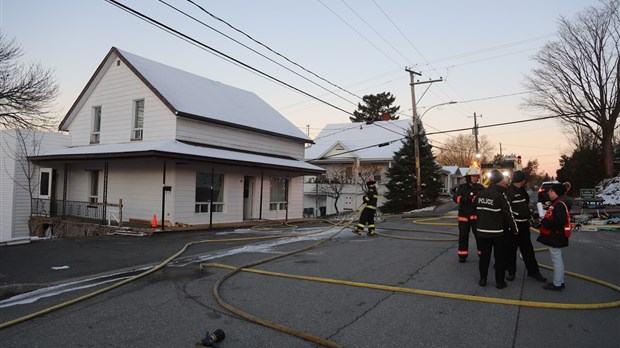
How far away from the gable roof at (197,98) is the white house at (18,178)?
5.41ft

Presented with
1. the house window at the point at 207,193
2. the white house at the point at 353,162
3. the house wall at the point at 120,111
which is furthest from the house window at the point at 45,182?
the white house at the point at 353,162

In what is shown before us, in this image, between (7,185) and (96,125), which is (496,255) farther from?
(7,185)

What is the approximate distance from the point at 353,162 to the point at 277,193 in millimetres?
14149

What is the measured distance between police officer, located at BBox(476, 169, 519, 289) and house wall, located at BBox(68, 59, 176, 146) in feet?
42.6

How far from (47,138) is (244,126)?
1000 centimetres

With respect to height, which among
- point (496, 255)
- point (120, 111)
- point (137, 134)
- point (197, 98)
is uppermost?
point (197, 98)

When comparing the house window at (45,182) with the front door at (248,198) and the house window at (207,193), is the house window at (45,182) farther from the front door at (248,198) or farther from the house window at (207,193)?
the front door at (248,198)

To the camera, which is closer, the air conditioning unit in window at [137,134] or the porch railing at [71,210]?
the porch railing at [71,210]

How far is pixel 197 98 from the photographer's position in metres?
18.6

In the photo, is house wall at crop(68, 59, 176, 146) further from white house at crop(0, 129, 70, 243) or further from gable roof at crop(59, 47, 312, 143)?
white house at crop(0, 129, 70, 243)

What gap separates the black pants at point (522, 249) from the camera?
6.69 meters

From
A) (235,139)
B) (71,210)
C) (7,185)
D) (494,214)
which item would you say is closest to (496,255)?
(494,214)

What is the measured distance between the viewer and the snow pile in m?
27.0

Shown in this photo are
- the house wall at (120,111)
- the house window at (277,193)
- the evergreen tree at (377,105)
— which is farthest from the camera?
the evergreen tree at (377,105)
